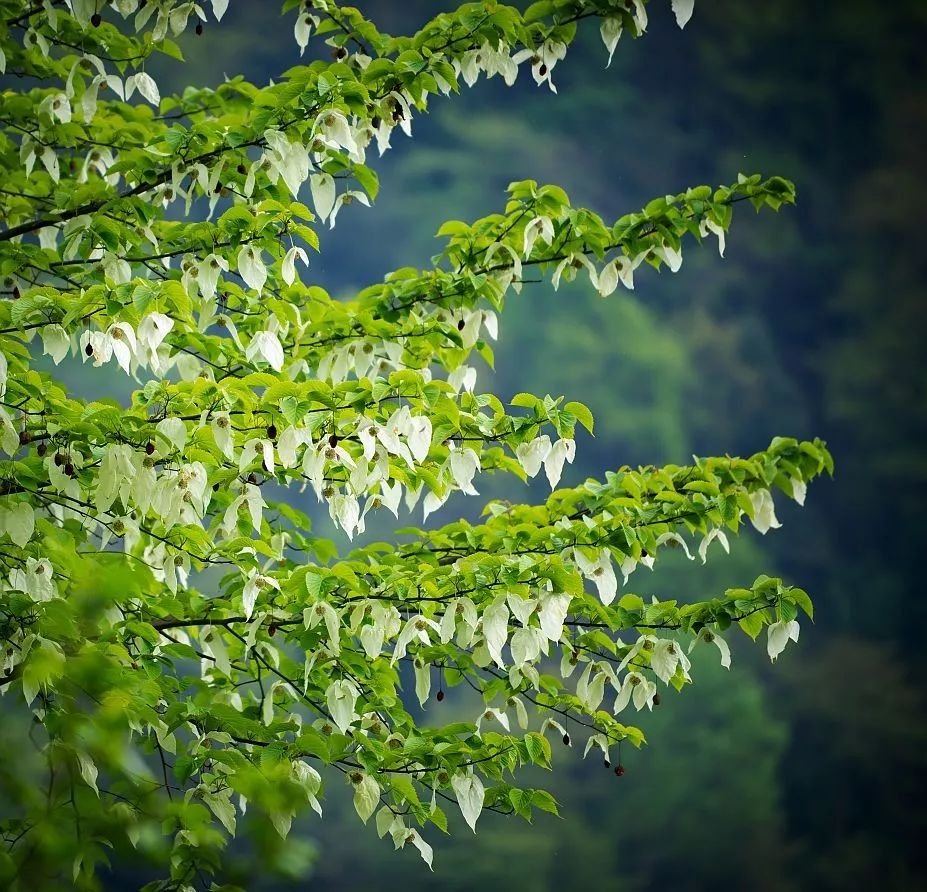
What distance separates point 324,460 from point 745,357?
3.98m

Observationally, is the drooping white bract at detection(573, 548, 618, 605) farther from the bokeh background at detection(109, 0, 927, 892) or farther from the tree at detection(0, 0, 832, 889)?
the bokeh background at detection(109, 0, 927, 892)

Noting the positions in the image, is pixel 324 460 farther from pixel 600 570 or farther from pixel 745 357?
pixel 745 357

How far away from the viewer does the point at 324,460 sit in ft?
6.55

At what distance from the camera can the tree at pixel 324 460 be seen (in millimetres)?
2006

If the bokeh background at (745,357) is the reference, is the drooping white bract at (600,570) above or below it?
below

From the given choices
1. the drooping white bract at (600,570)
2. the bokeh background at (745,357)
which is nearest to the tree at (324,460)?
the drooping white bract at (600,570)

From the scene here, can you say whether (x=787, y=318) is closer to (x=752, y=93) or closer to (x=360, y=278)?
(x=752, y=93)

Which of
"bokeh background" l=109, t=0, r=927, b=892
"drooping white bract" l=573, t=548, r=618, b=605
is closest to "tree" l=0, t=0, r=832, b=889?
"drooping white bract" l=573, t=548, r=618, b=605

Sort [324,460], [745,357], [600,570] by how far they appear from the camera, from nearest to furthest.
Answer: [324,460] < [600,570] < [745,357]

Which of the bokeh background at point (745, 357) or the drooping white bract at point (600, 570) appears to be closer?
the drooping white bract at point (600, 570)

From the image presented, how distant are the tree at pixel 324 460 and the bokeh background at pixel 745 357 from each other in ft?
8.81

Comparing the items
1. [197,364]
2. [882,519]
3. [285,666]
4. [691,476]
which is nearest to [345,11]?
[197,364]

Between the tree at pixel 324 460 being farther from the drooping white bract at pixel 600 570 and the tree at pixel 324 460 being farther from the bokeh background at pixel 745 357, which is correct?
the bokeh background at pixel 745 357

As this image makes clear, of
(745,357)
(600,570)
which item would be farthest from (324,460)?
(745,357)
